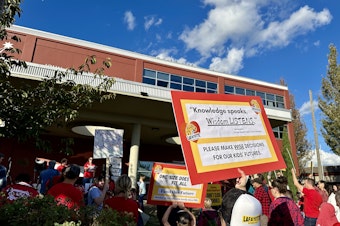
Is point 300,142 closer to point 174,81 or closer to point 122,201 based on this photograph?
point 174,81

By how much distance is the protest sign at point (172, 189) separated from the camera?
15.1ft

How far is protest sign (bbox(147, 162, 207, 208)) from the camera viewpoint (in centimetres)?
459

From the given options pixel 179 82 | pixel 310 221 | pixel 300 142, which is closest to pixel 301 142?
pixel 300 142

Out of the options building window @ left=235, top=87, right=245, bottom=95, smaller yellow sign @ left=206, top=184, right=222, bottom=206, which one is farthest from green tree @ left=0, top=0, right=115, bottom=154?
building window @ left=235, top=87, right=245, bottom=95

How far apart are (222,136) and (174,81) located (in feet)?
67.0

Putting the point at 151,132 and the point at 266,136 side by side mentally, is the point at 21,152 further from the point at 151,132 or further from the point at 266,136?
the point at 266,136

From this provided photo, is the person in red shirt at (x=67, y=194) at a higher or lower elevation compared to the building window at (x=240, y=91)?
lower

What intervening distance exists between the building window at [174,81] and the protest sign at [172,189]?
58.0 ft

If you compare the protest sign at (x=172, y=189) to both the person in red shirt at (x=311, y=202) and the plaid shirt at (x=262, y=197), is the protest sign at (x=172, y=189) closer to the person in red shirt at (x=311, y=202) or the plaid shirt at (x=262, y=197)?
the plaid shirt at (x=262, y=197)

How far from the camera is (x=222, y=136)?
9.86 feet

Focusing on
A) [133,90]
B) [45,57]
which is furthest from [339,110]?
[45,57]

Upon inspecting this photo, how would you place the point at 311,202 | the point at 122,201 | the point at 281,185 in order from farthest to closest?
the point at 311,202 → the point at 281,185 → the point at 122,201

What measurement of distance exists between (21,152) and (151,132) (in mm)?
9429

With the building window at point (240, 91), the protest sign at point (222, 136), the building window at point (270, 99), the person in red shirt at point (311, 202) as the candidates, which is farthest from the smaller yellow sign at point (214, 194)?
the building window at point (270, 99)
